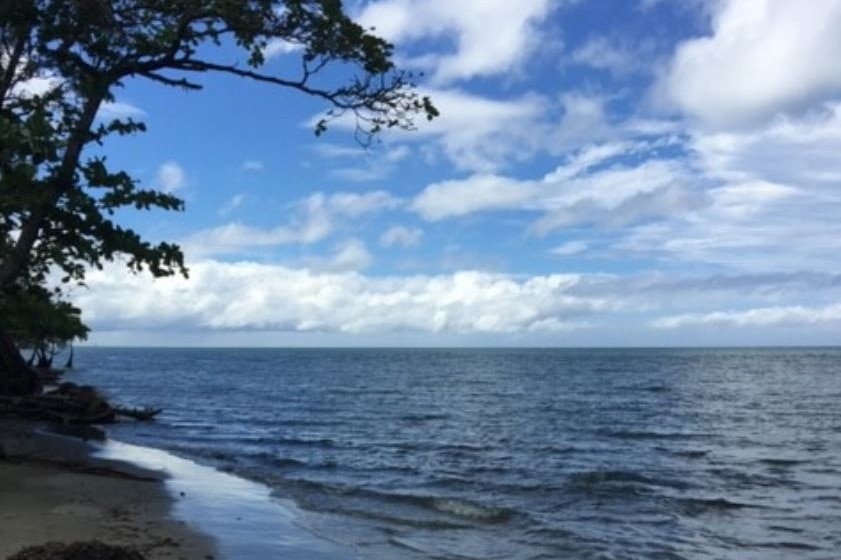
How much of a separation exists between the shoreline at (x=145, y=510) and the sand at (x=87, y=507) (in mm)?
15

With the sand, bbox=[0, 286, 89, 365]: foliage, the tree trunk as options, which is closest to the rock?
the sand

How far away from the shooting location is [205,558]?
438 inches

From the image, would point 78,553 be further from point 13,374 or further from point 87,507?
point 13,374

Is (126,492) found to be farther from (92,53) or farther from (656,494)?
(656,494)

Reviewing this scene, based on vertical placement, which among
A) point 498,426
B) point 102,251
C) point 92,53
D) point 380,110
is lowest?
point 498,426

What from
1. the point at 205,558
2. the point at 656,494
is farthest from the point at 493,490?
the point at 205,558

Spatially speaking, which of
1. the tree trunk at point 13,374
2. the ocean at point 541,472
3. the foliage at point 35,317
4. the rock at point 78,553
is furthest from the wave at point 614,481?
the tree trunk at point 13,374

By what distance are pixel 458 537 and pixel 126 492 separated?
674cm

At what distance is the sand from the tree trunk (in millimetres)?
9210

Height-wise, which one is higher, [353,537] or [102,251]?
[102,251]

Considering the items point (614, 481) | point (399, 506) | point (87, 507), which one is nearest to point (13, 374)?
point (399, 506)

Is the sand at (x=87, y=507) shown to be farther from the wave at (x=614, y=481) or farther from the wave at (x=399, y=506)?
the wave at (x=614, y=481)

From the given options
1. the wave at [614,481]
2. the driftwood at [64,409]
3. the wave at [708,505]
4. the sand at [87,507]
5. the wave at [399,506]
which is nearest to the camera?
the sand at [87,507]

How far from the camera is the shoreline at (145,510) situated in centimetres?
1160
